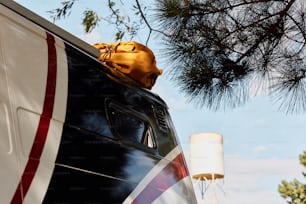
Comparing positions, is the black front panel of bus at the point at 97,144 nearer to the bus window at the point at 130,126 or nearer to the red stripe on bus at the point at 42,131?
the bus window at the point at 130,126

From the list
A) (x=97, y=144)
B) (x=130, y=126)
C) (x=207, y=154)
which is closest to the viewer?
(x=97, y=144)

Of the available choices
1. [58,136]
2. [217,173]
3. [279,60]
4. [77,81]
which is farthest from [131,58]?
[217,173]

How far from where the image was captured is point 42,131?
2.25 meters

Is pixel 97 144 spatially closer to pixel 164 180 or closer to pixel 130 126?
pixel 130 126

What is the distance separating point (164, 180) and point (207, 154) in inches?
286

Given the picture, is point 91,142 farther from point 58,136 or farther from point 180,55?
point 180,55

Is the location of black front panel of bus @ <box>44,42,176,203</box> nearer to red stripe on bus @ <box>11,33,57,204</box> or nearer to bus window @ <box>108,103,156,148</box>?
bus window @ <box>108,103,156,148</box>

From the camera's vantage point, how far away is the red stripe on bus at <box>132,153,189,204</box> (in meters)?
2.91

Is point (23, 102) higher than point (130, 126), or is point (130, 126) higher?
point (130, 126)

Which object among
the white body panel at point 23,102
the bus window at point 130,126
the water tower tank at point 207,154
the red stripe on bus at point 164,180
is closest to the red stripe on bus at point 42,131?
the white body panel at point 23,102

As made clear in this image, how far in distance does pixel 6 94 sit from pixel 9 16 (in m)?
0.34

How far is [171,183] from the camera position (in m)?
3.25

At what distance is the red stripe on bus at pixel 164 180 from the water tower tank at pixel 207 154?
6.53 m

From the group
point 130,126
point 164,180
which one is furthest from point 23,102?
point 164,180
